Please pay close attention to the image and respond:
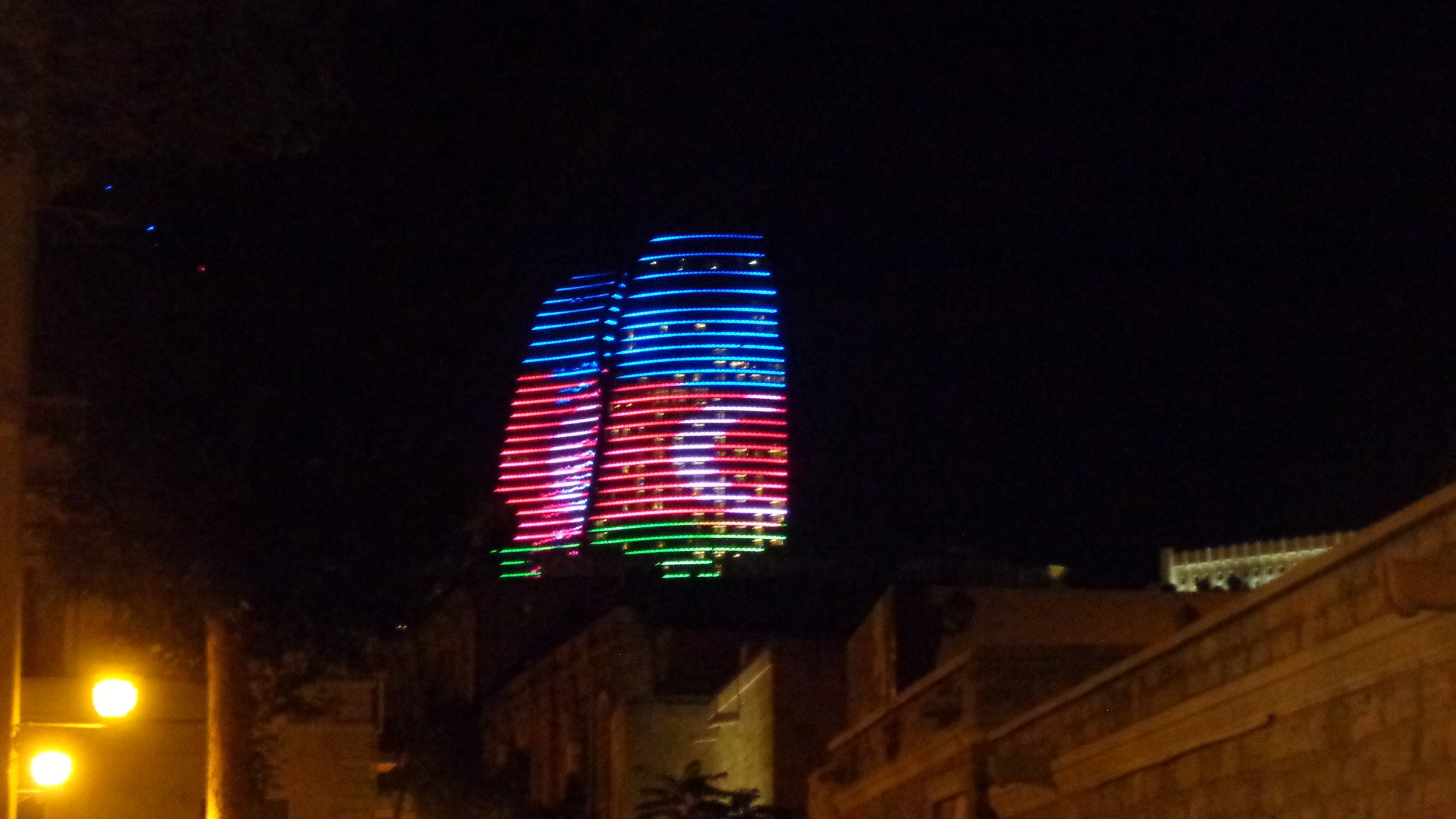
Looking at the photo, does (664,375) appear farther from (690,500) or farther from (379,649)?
(379,649)

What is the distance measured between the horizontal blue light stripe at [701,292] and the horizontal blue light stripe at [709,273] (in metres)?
0.89

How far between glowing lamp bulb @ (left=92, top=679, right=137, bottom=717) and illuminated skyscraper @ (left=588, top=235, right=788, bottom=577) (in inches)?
3255

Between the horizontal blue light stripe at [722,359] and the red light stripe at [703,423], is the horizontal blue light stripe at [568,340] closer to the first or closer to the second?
the horizontal blue light stripe at [722,359]

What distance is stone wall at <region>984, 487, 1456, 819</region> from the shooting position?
9.30 meters

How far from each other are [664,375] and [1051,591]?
270 ft

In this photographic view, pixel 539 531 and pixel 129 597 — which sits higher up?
pixel 539 531

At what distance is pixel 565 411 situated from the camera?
374ft

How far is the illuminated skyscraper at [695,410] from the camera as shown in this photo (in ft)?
335

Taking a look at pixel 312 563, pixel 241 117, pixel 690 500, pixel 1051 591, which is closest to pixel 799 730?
pixel 1051 591

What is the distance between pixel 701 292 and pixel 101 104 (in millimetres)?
96282

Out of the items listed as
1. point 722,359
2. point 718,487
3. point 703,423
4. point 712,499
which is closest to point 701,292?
point 722,359

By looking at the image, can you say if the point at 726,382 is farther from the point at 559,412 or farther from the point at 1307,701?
the point at 1307,701

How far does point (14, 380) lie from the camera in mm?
10234

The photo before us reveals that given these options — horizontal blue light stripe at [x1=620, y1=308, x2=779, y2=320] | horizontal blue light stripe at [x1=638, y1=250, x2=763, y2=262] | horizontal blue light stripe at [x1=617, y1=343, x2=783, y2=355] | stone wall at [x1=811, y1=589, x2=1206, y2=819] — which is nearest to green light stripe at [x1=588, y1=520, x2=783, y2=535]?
horizontal blue light stripe at [x1=617, y1=343, x2=783, y2=355]
